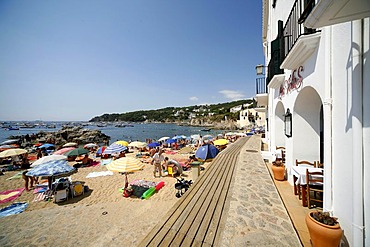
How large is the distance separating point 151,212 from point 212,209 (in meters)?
3.43

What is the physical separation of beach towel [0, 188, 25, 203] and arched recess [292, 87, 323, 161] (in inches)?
536

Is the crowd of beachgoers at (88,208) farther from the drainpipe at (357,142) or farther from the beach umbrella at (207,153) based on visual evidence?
the drainpipe at (357,142)

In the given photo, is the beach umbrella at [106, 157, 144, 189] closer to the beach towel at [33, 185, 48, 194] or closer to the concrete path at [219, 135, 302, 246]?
the beach towel at [33, 185, 48, 194]

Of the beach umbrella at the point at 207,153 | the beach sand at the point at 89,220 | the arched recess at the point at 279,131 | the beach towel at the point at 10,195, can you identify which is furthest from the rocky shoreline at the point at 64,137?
the arched recess at the point at 279,131

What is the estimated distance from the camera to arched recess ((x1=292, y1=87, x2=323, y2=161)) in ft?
15.7

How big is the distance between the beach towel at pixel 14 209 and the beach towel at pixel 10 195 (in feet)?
3.59

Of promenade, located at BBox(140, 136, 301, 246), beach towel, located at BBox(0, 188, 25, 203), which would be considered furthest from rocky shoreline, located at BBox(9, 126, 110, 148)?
promenade, located at BBox(140, 136, 301, 246)

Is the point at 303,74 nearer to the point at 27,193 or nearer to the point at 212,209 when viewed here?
the point at 212,209

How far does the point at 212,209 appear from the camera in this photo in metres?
3.95

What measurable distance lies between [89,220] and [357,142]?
26.3 feet

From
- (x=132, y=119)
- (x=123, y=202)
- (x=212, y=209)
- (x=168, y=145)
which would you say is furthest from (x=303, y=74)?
(x=132, y=119)

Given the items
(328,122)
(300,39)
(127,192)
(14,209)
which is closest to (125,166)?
(127,192)

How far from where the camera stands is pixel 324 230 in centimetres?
248

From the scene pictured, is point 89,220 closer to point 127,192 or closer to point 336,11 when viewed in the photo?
point 127,192
